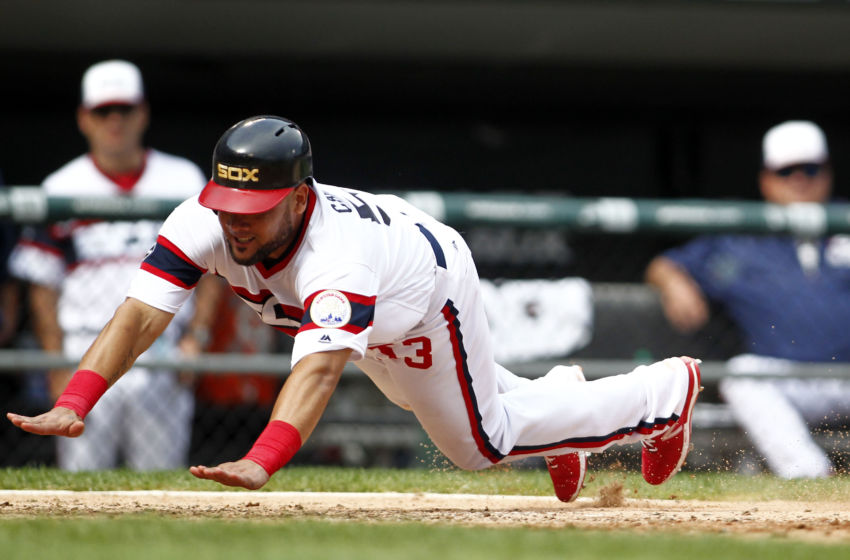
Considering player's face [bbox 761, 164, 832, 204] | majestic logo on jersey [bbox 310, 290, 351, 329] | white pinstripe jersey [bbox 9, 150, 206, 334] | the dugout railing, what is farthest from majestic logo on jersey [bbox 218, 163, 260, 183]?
player's face [bbox 761, 164, 832, 204]

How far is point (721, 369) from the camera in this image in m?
6.46

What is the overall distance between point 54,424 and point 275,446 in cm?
67

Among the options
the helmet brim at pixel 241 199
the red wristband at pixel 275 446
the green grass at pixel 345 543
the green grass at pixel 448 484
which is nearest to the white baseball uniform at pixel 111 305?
the green grass at pixel 448 484

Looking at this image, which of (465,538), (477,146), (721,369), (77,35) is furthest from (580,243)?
(465,538)

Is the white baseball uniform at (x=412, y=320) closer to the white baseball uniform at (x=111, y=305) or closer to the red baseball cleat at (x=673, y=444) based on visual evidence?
the red baseball cleat at (x=673, y=444)

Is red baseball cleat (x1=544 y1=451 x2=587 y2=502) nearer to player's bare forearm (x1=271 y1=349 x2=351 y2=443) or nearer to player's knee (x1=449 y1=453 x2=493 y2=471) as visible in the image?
player's knee (x1=449 y1=453 x2=493 y2=471)

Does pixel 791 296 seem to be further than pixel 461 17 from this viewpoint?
No

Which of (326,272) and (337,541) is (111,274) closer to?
(326,272)

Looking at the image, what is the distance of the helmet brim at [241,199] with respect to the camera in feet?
12.4

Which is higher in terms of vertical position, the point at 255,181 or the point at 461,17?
the point at 461,17

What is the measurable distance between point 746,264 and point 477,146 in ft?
9.86

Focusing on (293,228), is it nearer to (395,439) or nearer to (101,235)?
(101,235)

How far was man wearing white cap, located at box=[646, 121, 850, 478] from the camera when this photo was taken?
6.73 m

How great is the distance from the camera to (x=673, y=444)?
493cm
